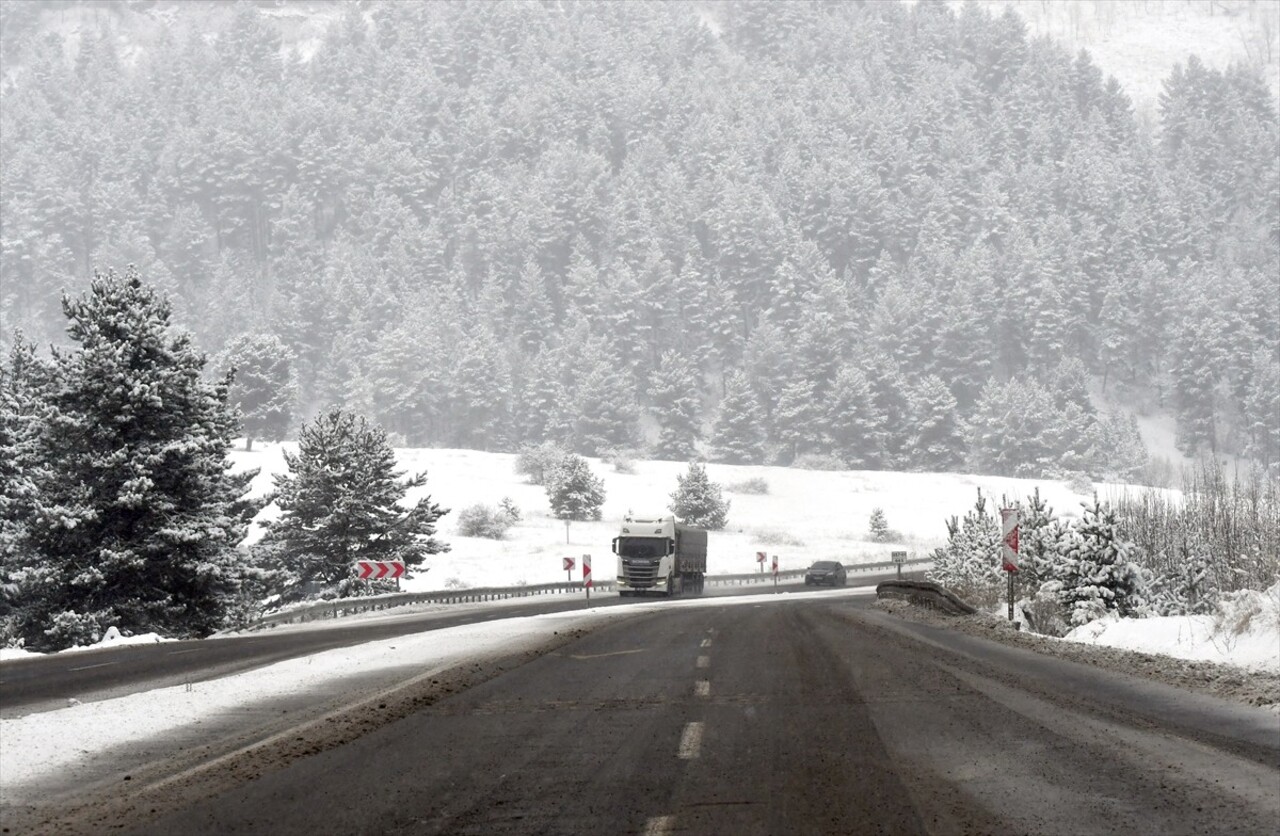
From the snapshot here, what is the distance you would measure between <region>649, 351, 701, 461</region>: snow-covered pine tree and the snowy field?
9.20 m

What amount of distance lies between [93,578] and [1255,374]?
14380 cm

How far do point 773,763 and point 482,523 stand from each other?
3081 inches

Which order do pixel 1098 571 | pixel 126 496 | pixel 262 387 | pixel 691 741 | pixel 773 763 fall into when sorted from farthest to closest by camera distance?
pixel 262 387
pixel 126 496
pixel 1098 571
pixel 691 741
pixel 773 763

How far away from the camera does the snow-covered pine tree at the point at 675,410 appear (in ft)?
477

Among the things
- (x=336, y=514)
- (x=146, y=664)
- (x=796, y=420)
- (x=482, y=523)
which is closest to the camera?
(x=146, y=664)

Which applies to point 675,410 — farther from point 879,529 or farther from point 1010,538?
point 1010,538

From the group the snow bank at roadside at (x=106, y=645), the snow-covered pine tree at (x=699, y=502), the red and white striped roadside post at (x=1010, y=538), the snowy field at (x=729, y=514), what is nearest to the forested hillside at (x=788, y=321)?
the snowy field at (x=729, y=514)

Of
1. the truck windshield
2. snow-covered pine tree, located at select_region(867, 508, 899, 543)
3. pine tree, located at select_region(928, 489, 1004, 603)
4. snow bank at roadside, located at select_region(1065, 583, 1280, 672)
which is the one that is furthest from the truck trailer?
snow-covered pine tree, located at select_region(867, 508, 899, 543)

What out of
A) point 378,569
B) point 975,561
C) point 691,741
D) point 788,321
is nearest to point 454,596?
point 378,569

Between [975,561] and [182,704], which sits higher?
[975,561]

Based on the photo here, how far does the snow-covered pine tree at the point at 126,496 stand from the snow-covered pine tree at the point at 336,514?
1462cm

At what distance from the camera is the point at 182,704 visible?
611 inches

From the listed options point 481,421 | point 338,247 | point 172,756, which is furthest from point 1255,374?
point 172,756

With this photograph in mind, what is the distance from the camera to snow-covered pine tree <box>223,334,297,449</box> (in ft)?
429
